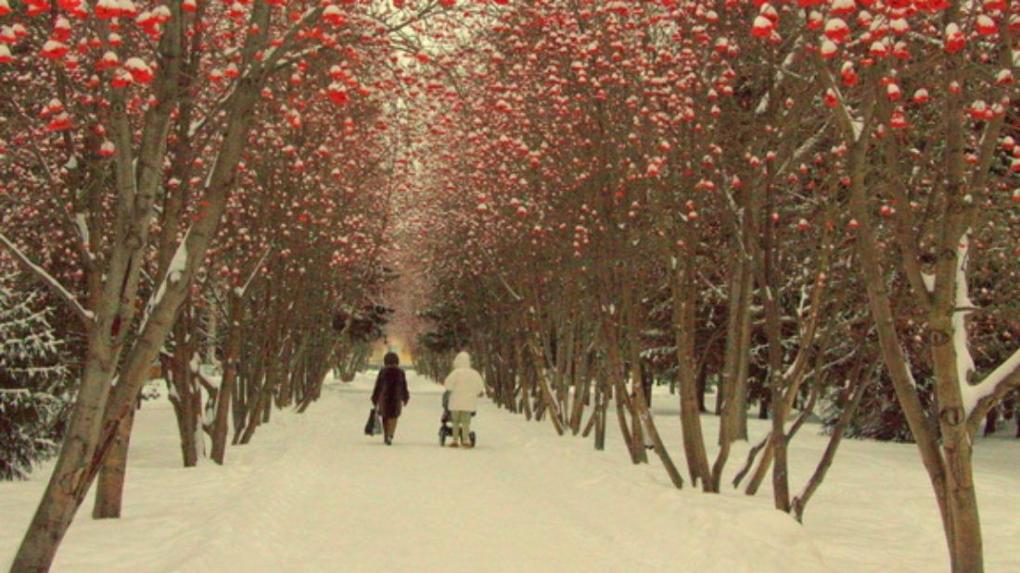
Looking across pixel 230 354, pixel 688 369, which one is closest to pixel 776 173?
pixel 688 369

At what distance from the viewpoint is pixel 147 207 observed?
6910 mm

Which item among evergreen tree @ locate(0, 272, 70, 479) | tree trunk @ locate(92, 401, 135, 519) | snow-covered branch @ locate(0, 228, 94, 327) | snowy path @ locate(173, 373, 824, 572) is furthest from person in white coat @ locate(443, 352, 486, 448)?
snow-covered branch @ locate(0, 228, 94, 327)

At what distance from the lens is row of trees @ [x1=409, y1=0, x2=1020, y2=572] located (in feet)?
24.4

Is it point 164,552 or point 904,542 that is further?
point 904,542

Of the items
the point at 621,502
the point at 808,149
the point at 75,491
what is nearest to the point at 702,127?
the point at 808,149

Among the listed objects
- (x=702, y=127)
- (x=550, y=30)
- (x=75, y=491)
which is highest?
(x=550, y=30)

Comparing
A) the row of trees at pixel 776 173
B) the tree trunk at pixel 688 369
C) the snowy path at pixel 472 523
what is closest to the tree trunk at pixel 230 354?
the snowy path at pixel 472 523

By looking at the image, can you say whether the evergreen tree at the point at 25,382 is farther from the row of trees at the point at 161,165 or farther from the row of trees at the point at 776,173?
the row of trees at the point at 776,173

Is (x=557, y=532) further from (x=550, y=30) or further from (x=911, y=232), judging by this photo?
(x=550, y=30)

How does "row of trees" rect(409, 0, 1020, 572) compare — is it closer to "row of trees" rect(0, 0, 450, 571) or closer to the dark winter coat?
"row of trees" rect(0, 0, 450, 571)

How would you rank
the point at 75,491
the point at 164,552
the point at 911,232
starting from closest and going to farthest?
the point at 75,491 → the point at 911,232 → the point at 164,552

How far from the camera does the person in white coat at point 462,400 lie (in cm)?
1981

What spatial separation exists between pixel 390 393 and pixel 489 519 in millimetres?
10242

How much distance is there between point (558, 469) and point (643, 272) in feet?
10.0
